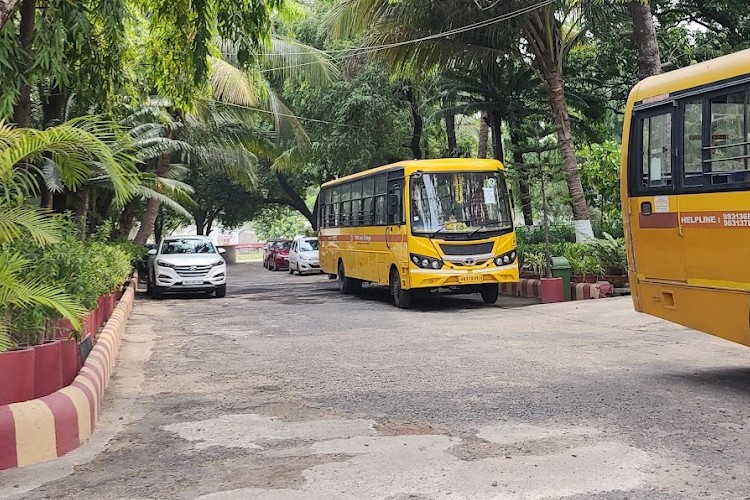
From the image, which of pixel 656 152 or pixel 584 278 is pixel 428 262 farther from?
pixel 656 152

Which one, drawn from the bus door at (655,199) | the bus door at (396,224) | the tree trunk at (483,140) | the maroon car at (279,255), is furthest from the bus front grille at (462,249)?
→ the maroon car at (279,255)

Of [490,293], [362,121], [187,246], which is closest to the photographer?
[490,293]

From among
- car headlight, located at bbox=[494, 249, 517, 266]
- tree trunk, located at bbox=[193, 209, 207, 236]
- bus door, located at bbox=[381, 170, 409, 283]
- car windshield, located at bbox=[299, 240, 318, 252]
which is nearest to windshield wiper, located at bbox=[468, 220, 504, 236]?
car headlight, located at bbox=[494, 249, 517, 266]

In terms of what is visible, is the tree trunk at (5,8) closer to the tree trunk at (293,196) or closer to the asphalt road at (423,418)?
the asphalt road at (423,418)

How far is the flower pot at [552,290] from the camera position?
15.7 meters

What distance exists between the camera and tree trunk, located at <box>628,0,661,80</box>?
14.6 metres

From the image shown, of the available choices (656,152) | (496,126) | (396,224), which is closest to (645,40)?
(396,224)

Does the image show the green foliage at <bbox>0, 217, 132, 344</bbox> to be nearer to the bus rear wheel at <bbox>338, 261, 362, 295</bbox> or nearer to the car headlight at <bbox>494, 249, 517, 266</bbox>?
the car headlight at <bbox>494, 249, 517, 266</bbox>

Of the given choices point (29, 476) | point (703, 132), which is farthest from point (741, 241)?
point (29, 476)

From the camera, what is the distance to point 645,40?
1476 cm

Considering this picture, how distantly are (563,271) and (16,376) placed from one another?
1191 centimetres

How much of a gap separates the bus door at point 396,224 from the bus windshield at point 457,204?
0.99 feet

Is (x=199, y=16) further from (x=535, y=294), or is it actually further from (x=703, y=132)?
(x=535, y=294)

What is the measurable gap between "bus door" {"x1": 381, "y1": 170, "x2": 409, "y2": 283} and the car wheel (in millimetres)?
1921
